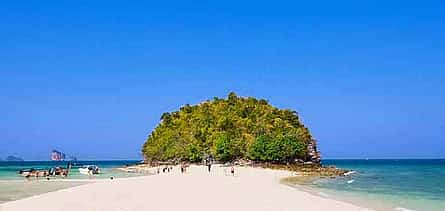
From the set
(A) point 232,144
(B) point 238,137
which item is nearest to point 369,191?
(A) point 232,144

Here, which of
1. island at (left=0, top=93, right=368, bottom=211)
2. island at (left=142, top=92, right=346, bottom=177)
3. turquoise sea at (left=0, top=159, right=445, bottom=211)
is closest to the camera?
turquoise sea at (left=0, top=159, right=445, bottom=211)

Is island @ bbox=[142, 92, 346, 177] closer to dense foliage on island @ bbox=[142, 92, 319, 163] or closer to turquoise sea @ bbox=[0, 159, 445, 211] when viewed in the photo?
dense foliage on island @ bbox=[142, 92, 319, 163]

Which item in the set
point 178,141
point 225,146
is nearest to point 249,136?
point 225,146

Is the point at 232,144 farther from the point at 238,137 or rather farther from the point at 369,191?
the point at 369,191

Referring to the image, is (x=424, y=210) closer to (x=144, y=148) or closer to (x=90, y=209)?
(x=90, y=209)

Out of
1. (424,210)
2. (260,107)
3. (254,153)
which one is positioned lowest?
(424,210)

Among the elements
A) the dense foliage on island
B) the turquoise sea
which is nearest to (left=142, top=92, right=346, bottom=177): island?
the dense foliage on island

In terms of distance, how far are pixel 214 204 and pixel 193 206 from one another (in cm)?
133

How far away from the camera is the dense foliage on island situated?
344 ft

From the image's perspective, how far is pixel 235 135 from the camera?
11694 centimetres

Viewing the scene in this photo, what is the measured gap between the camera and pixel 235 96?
13250 cm

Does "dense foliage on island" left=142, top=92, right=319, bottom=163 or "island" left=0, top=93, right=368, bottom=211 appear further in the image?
"dense foliage on island" left=142, top=92, right=319, bottom=163

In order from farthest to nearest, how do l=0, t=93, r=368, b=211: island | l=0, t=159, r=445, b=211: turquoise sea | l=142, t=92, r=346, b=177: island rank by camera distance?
l=142, t=92, r=346, b=177: island, l=0, t=93, r=368, b=211: island, l=0, t=159, r=445, b=211: turquoise sea

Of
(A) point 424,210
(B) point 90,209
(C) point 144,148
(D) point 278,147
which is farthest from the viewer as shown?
(C) point 144,148
